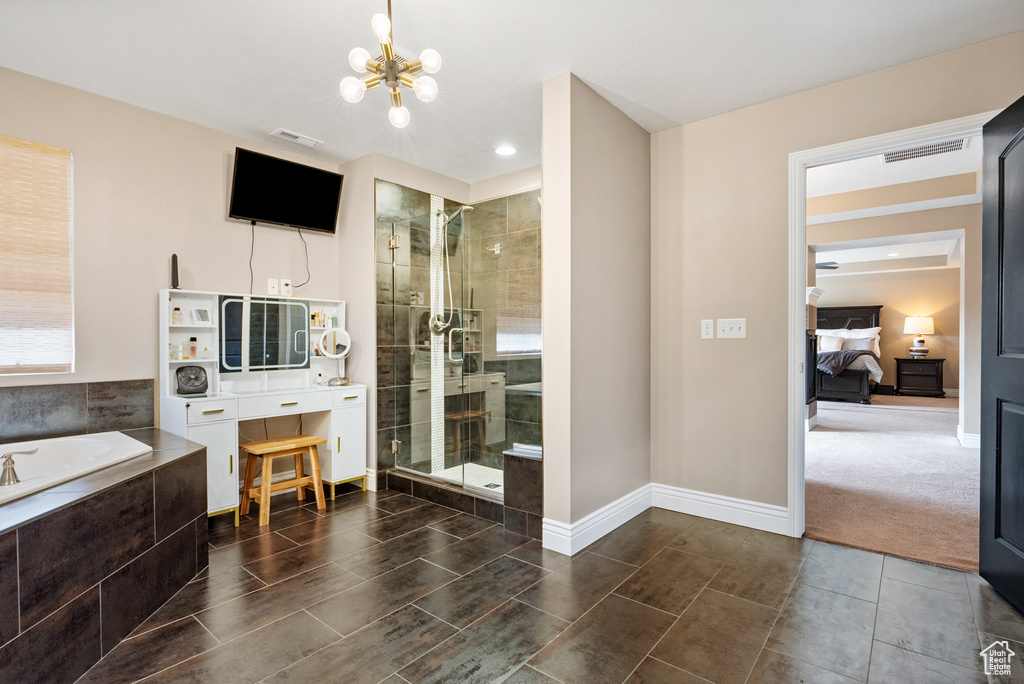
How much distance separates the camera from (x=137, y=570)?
1.91m

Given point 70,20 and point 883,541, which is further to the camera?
point 883,541

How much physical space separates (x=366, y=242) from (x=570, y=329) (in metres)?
1.99

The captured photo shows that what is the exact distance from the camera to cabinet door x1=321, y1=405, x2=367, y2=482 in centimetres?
357

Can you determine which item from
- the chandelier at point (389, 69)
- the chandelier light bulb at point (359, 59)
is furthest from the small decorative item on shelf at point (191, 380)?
the chandelier light bulb at point (359, 59)

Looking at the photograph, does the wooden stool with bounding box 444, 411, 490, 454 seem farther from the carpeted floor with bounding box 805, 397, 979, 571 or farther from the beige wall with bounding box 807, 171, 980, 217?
the beige wall with bounding box 807, 171, 980, 217

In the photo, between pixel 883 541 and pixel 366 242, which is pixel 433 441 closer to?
pixel 366 242

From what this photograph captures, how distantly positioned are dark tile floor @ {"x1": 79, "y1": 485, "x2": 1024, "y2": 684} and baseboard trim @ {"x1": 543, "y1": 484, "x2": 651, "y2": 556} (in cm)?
8

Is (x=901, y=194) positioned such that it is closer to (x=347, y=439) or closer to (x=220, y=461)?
(x=347, y=439)

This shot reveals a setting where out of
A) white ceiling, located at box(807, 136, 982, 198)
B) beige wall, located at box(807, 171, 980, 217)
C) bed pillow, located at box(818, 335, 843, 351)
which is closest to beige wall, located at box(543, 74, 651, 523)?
white ceiling, located at box(807, 136, 982, 198)

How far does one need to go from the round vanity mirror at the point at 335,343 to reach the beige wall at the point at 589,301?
74.6 inches

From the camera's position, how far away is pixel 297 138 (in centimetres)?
346

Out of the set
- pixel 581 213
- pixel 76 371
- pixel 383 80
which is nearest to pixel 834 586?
pixel 581 213

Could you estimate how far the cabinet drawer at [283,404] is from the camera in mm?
3150

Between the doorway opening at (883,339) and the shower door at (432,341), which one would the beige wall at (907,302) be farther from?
the shower door at (432,341)
